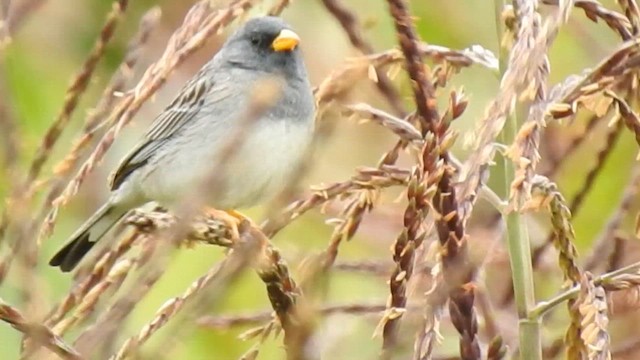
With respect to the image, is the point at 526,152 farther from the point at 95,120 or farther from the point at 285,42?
the point at 285,42

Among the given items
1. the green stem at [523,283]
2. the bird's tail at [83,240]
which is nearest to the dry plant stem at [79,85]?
the green stem at [523,283]

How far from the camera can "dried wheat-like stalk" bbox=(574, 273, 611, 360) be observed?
1590mm

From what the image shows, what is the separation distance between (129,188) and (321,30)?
0.95 metres

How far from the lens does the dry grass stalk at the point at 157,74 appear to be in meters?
1.98

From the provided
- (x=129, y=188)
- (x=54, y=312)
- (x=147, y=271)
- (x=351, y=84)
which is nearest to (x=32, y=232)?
(x=147, y=271)

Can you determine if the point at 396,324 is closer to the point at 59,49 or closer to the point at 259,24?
the point at 259,24

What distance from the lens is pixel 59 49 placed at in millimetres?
4113

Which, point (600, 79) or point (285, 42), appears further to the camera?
point (285, 42)

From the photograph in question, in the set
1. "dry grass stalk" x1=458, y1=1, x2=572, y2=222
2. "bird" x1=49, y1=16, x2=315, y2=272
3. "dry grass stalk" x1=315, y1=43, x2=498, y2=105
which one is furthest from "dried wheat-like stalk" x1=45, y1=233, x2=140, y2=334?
"bird" x1=49, y1=16, x2=315, y2=272

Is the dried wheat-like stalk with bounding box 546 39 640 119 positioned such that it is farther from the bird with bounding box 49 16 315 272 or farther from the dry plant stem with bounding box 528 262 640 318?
the bird with bounding box 49 16 315 272

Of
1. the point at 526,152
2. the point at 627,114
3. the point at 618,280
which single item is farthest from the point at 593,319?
the point at 627,114

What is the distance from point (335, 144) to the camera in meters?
3.02

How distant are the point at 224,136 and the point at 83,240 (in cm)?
46

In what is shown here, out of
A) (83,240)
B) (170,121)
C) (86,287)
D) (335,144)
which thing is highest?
(86,287)
